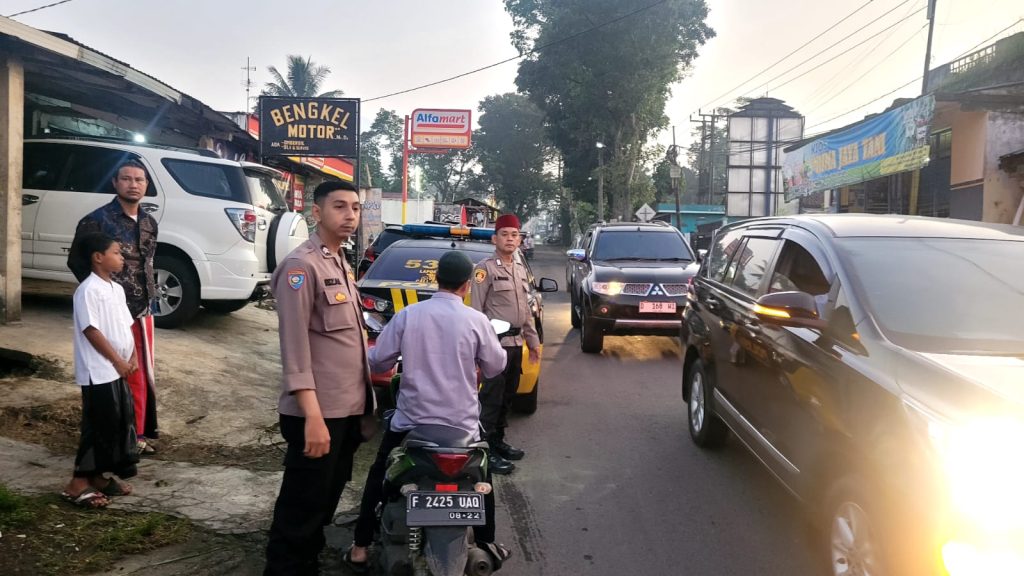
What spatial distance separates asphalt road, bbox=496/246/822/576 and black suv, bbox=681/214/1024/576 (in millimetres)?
455

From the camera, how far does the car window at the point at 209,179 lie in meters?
7.34

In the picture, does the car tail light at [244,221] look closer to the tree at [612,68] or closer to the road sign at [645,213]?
the road sign at [645,213]

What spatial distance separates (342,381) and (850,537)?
214 centimetres

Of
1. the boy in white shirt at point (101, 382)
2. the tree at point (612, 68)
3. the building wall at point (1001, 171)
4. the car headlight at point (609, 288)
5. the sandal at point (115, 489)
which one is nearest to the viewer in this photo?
the boy in white shirt at point (101, 382)

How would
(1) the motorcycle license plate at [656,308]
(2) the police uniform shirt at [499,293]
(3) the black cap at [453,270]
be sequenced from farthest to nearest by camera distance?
1. (1) the motorcycle license plate at [656,308]
2. (2) the police uniform shirt at [499,293]
3. (3) the black cap at [453,270]

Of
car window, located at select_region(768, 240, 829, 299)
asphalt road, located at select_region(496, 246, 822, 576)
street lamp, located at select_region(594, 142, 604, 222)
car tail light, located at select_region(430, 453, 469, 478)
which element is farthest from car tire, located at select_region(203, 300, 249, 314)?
street lamp, located at select_region(594, 142, 604, 222)

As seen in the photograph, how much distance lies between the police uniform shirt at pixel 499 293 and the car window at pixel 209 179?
377 cm

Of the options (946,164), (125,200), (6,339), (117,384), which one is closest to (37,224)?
(6,339)

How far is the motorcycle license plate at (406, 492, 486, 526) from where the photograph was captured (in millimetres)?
2533

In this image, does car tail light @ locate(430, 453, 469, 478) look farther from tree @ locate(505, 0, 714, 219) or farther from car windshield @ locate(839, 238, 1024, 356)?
tree @ locate(505, 0, 714, 219)

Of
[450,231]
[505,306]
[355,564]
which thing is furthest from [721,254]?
[355,564]

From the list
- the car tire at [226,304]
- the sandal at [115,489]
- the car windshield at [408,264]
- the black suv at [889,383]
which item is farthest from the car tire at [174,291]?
the black suv at [889,383]

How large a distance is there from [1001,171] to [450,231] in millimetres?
13248

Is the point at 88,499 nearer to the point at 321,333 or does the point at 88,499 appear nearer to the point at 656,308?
the point at 321,333
